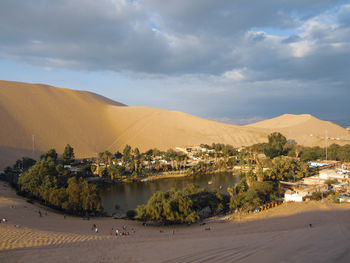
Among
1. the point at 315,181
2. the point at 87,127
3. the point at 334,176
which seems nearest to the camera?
the point at 315,181

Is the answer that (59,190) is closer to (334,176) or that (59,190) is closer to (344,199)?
(344,199)

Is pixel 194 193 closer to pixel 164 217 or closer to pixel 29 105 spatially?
pixel 164 217

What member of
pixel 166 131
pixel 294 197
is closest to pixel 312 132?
pixel 166 131

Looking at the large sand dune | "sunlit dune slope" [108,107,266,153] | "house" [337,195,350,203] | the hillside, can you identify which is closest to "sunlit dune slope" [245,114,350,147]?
the large sand dune

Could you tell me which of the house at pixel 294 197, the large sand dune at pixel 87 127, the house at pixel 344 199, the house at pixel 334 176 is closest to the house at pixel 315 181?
the house at pixel 334 176

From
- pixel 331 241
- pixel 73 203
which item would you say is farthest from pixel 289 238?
pixel 73 203

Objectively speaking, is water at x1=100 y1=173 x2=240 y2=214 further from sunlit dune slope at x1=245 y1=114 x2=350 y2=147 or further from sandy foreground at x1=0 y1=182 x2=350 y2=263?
sunlit dune slope at x1=245 y1=114 x2=350 y2=147
